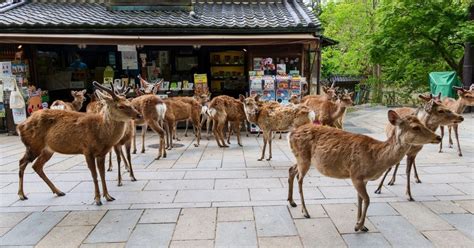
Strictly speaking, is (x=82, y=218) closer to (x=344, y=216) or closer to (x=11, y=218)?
(x=11, y=218)

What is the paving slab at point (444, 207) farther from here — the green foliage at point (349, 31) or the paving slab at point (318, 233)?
the green foliage at point (349, 31)

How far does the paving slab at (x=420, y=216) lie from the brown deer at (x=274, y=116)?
8.61 ft

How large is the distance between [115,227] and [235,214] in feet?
4.58

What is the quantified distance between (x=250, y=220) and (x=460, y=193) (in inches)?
120

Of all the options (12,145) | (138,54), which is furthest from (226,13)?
(12,145)

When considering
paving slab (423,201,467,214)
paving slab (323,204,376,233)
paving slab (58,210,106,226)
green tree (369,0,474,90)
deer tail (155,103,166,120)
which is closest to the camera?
paving slab (323,204,376,233)

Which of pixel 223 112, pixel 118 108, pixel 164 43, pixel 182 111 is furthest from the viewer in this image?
pixel 164 43

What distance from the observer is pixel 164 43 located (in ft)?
29.4

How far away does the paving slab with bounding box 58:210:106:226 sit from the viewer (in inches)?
148

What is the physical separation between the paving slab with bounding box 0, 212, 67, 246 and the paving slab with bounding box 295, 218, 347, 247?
9.23 feet

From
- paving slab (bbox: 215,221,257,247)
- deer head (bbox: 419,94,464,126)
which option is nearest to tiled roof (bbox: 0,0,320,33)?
deer head (bbox: 419,94,464,126)

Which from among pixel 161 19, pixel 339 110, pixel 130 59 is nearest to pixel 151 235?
pixel 339 110

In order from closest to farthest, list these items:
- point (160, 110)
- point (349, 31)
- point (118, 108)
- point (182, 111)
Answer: point (118, 108)
point (160, 110)
point (182, 111)
point (349, 31)

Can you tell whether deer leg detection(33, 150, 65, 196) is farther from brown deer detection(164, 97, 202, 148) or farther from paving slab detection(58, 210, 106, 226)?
brown deer detection(164, 97, 202, 148)
